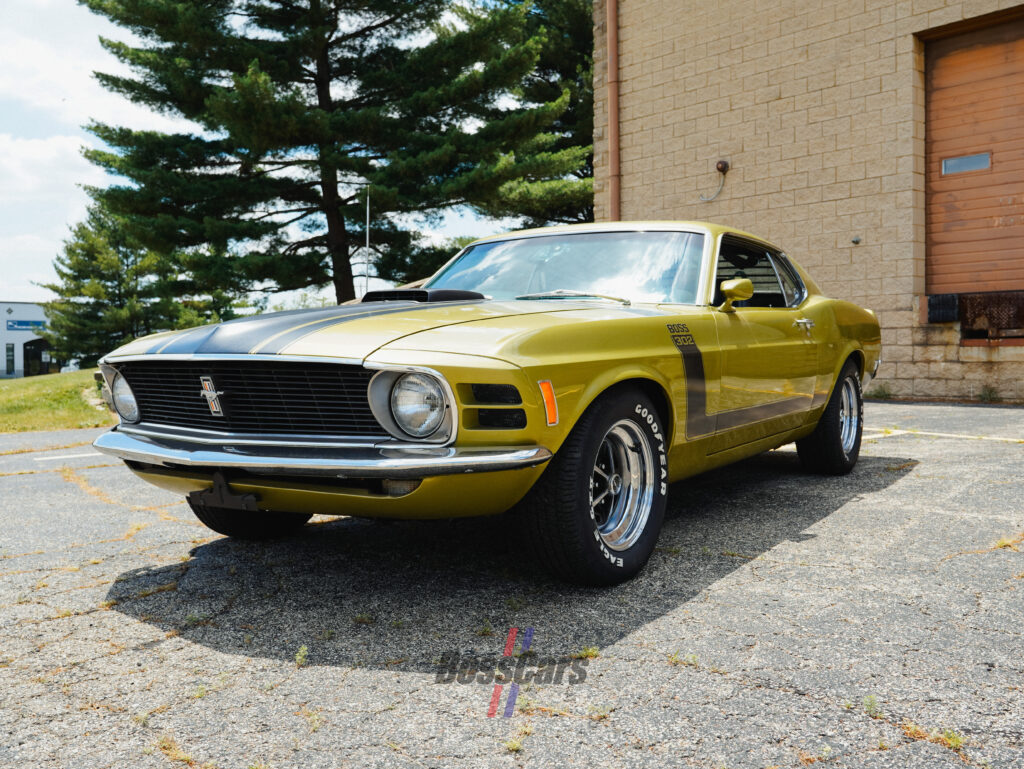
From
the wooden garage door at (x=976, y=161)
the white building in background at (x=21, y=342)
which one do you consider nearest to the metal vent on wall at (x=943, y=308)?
the wooden garage door at (x=976, y=161)

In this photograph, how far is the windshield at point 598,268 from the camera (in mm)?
3680

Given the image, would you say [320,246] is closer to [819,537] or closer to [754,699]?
[819,537]

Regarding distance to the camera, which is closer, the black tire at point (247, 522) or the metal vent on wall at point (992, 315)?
the black tire at point (247, 522)

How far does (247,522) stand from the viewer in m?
3.60

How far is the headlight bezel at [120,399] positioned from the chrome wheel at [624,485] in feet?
5.83

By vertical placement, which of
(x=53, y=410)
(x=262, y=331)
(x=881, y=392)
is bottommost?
(x=53, y=410)

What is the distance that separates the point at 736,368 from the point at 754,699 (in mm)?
1868

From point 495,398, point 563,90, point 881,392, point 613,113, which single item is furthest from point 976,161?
point 563,90

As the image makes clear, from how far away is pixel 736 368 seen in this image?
3676 mm

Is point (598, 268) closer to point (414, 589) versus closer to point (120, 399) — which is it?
point (414, 589)

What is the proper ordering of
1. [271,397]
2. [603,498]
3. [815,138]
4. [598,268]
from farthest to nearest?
[815,138]
[598,268]
[603,498]
[271,397]

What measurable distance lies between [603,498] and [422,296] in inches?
45.2

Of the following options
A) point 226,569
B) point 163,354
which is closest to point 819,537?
point 226,569

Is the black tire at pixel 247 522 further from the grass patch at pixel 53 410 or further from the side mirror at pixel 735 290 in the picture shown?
the grass patch at pixel 53 410
